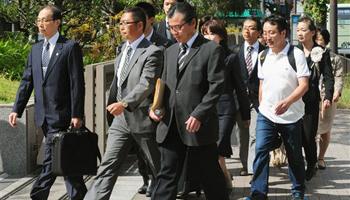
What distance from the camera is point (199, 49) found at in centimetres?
507

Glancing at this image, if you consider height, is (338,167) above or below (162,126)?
below

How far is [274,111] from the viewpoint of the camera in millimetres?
5938

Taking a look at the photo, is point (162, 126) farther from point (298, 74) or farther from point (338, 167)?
point (338, 167)

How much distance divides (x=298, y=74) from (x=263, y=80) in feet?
1.23

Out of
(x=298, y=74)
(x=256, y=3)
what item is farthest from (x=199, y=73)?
(x=256, y=3)

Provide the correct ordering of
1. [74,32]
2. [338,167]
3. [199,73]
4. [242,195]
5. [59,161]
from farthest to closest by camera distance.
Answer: [74,32] < [338,167] < [242,195] < [59,161] < [199,73]

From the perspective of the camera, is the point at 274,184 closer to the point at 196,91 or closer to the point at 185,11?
the point at 196,91

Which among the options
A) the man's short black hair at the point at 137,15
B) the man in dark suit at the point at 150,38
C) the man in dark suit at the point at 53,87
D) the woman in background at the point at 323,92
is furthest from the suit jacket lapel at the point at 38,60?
the woman in background at the point at 323,92

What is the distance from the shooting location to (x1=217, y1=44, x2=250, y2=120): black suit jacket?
6.62 meters

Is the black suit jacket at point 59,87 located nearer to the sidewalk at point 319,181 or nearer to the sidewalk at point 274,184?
the sidewalk at point 274,184

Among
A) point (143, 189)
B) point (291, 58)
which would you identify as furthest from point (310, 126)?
point (143, 189)

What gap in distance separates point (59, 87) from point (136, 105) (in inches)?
33.8

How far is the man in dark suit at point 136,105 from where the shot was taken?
17.7ft

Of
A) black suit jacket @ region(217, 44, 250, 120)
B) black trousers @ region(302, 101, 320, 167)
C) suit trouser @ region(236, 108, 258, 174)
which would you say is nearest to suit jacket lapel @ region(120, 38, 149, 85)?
black suit jacket @ region(217, 44, 250, 120)
